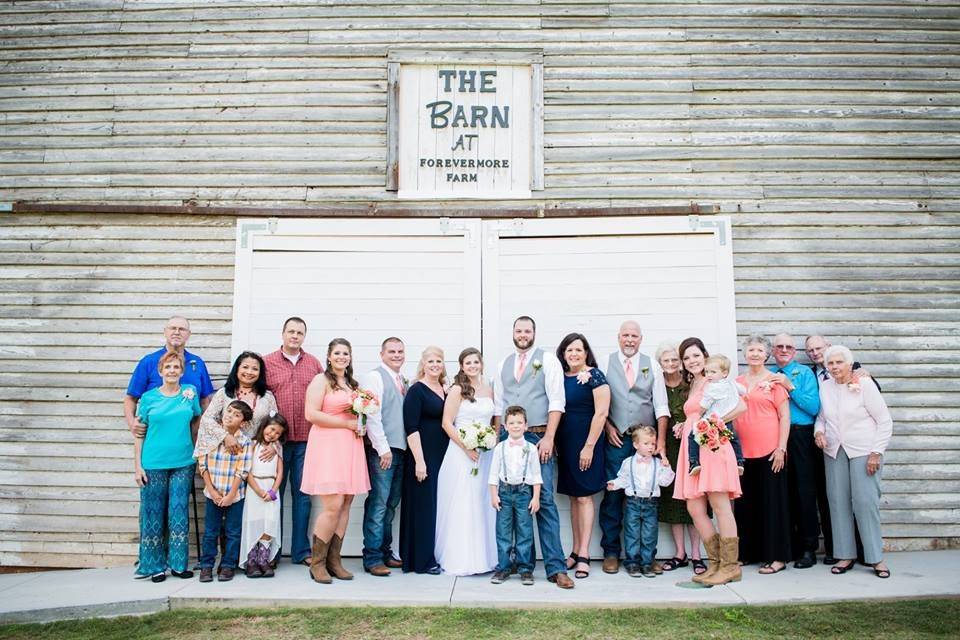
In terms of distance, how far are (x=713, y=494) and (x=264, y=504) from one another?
3639 mm

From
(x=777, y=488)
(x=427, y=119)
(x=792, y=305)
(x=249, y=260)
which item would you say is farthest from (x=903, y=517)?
(x=249, y=260)

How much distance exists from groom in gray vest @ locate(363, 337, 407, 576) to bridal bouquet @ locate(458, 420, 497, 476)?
1.98ft

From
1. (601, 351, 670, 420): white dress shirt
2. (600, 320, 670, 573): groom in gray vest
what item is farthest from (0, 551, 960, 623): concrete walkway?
(601, 351, 670, 420): white dress shirt

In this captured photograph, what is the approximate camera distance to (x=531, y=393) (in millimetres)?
5738

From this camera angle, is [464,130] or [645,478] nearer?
[645,478]

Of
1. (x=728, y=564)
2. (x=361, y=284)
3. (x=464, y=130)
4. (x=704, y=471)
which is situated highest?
(x=464, y=130)

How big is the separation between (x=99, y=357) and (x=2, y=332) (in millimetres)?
1046

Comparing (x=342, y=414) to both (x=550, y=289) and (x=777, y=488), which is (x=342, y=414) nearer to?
(x=550, y=289)

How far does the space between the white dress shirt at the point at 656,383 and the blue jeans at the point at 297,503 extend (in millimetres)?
2939

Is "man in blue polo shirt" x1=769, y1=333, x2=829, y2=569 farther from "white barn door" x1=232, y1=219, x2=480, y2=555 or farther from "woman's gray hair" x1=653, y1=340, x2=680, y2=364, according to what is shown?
"white barn door" x1=232, y1=219, x2=480, y2=555

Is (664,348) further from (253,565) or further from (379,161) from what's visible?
(253,565)

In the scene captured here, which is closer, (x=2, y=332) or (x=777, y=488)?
(x=777, y=488)

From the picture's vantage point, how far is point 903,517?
6418mm

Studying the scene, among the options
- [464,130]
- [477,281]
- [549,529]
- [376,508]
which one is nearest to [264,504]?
Result: [376,508]
